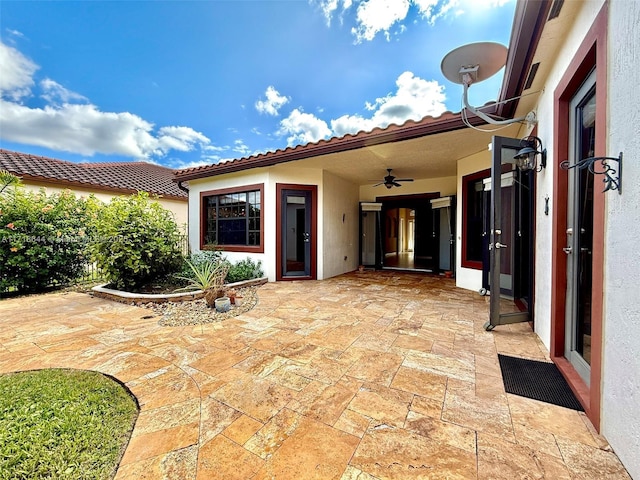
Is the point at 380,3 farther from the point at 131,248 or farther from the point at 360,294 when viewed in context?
the point at 131,248

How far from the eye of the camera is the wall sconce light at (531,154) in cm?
273

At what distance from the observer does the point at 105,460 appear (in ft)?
4.27

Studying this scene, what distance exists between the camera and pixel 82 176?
9.04m

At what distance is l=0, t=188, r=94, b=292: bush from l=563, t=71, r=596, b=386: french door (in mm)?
7897

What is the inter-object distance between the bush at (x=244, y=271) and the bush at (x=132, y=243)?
127cm

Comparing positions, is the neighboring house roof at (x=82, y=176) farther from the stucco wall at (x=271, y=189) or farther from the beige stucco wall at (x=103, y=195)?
the stucco wall at (x=271, y=189)

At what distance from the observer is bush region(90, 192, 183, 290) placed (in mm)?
4844

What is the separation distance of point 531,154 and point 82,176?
1217 centimetres

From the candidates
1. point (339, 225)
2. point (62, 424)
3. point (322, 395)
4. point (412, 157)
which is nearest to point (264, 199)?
point (339, 225)

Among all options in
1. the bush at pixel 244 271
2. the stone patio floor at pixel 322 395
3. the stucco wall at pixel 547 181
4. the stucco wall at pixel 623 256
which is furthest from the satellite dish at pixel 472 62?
the bush at pixel 244 271

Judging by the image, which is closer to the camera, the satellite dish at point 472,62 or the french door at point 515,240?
→ the satellite dish at point 472,62

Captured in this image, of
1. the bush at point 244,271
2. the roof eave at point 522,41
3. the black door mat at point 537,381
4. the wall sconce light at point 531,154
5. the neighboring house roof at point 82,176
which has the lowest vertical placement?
the black door mat at point 537,381

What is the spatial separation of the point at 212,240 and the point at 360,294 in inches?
180

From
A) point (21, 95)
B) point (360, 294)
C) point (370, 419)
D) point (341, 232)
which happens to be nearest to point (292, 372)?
point (370, 419)
